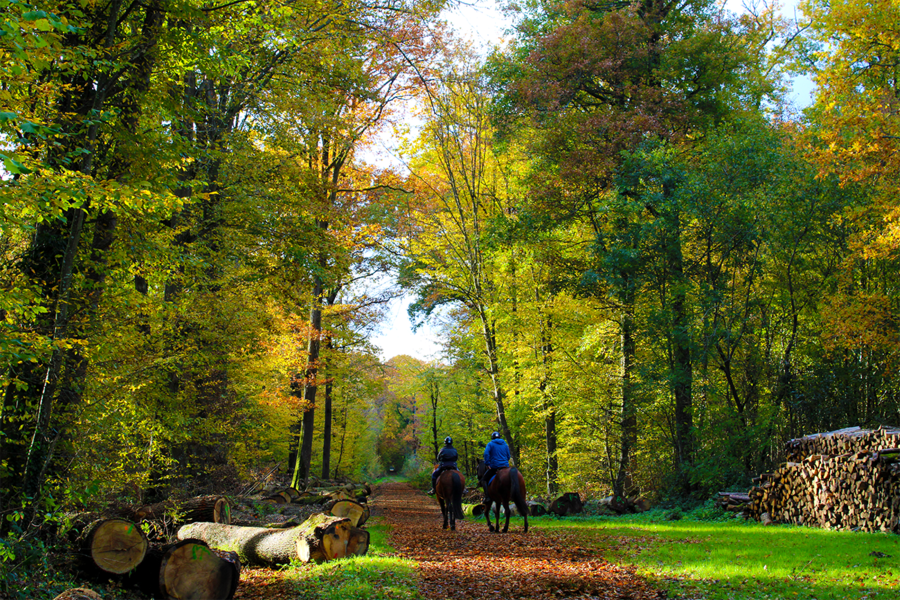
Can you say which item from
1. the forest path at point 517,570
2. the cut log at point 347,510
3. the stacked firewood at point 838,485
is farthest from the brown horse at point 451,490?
the stacked firewood at point 838,485

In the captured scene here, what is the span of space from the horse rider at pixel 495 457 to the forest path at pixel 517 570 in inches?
67.8

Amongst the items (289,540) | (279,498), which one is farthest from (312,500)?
(289,540)

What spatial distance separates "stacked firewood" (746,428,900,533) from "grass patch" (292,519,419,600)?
25.0 feet

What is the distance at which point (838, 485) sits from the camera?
10.2 m

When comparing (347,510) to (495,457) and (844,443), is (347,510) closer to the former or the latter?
(495,457)

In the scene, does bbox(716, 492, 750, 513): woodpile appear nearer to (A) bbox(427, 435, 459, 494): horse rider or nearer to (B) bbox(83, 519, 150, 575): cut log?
(A) bbox(427, 435, 459, 494): horse rider

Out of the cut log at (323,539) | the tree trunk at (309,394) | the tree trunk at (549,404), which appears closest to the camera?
the cut log at (323,539)

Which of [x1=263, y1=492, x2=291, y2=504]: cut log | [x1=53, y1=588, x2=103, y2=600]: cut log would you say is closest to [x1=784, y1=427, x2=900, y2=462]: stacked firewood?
[x1=53, y1=588, x2=103, y2=600]: cut log

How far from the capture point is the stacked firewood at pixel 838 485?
30.4 ft

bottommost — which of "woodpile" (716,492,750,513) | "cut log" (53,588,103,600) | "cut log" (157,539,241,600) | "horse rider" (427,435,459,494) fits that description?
"woodpile" (716,492,750,513)

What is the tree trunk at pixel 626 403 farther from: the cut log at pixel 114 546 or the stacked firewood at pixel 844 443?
the cut log at pixel 114 546

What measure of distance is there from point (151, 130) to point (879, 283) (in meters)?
17.2

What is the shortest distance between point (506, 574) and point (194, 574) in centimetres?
367

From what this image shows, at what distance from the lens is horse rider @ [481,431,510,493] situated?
1250cm
